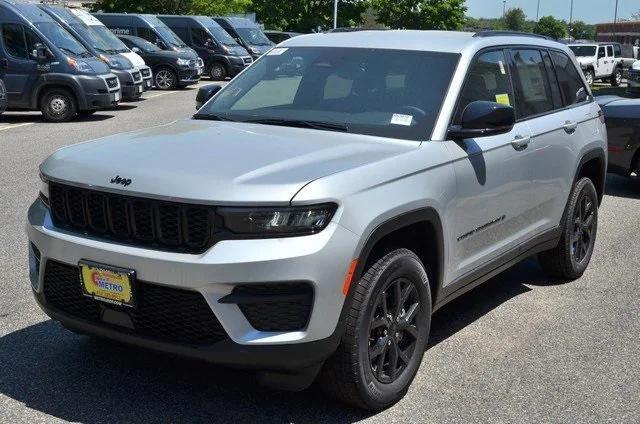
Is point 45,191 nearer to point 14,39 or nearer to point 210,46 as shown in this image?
point 14,39

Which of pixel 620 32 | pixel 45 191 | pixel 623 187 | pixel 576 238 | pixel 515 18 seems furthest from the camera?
pixel 515 18

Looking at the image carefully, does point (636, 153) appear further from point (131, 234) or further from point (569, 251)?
point (131, 234)

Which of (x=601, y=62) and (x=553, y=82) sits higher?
(x=553, y=82)

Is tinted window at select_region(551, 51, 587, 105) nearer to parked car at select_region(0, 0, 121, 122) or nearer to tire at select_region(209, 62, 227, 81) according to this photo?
parked car at select_region(0, 0, 121, 122)

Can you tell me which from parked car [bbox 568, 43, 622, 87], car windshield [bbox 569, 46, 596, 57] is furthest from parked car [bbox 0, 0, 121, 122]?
car windshield [bbox 569, 46, 596, 57]

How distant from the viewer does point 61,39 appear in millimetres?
18312

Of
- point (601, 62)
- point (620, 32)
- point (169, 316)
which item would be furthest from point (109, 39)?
point (620, 32)

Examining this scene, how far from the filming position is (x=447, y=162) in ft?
15.5

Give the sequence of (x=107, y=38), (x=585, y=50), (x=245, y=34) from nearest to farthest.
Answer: (x=107, y=38) < (x=245, y=34) < (x=585, y=50)

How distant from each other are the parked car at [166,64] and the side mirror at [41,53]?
27.8 ft

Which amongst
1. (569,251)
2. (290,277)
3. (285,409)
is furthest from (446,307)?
(290,277)

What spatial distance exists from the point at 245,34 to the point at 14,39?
1783 centimetres

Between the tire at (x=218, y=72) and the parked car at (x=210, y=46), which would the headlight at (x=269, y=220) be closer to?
the parked car at (x=210, y=46)

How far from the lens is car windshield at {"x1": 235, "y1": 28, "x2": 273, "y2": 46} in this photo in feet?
114
